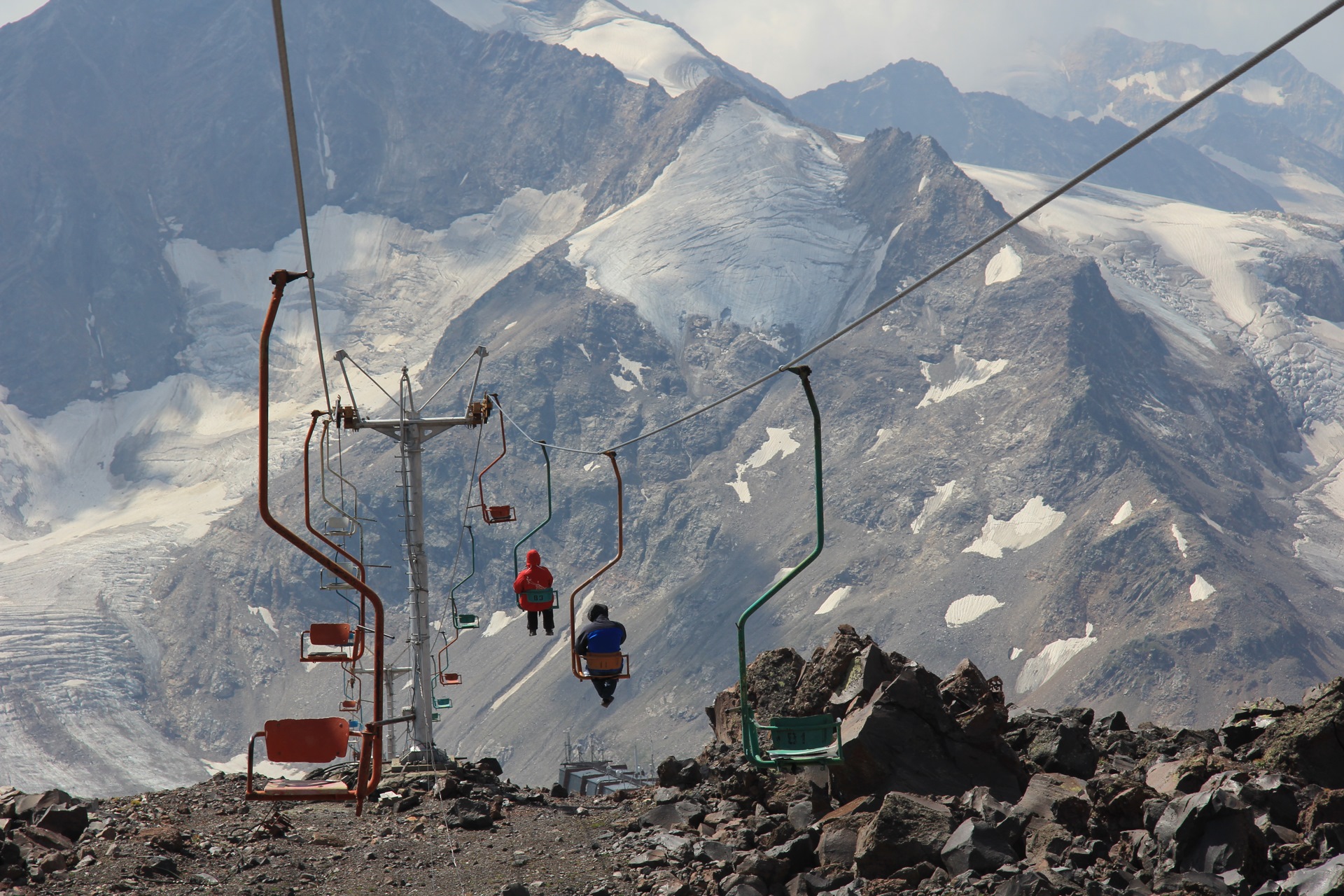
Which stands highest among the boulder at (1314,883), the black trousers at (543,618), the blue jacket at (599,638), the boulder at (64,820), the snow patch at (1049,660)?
the snow patch at (1049,660)

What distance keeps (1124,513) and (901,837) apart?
627 feet

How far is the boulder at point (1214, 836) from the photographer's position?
13000mm

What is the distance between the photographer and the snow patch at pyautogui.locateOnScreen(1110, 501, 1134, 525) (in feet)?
631

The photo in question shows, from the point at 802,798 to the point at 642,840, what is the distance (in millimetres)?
2692

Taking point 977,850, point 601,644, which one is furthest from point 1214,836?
point 601,644

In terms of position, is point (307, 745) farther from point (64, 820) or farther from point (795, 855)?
point (64, 820)

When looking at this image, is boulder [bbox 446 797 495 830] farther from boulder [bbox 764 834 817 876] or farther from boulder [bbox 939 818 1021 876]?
boulder [bbox 939 818 1021 876]

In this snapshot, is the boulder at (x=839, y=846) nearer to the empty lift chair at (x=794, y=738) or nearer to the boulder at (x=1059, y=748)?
the empty lift chair at (x=794, y=738)

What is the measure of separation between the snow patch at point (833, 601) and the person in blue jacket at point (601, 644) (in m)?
175

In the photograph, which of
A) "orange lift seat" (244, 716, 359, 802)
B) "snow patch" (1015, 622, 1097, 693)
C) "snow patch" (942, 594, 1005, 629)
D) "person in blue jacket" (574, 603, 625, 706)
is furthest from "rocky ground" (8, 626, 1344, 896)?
"snow patch" (942, 594, 1005, 629)

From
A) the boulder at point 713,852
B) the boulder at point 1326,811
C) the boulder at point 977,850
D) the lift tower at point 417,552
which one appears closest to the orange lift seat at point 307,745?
the boulder at point 713,852

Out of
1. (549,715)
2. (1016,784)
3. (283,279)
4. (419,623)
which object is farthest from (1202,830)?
(549,715)

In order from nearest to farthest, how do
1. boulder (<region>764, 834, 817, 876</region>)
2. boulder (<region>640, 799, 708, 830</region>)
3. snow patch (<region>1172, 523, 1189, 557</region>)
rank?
boulder (<region>764, 834, 817, 876</region>)
boulder (<region>640, 799, 708, 830</region>)
snow patch (<region>1172, 523, 1189, 557</region>)

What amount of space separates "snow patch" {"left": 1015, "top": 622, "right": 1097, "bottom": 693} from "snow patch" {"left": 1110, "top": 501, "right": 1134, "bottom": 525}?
2483 centimetres
